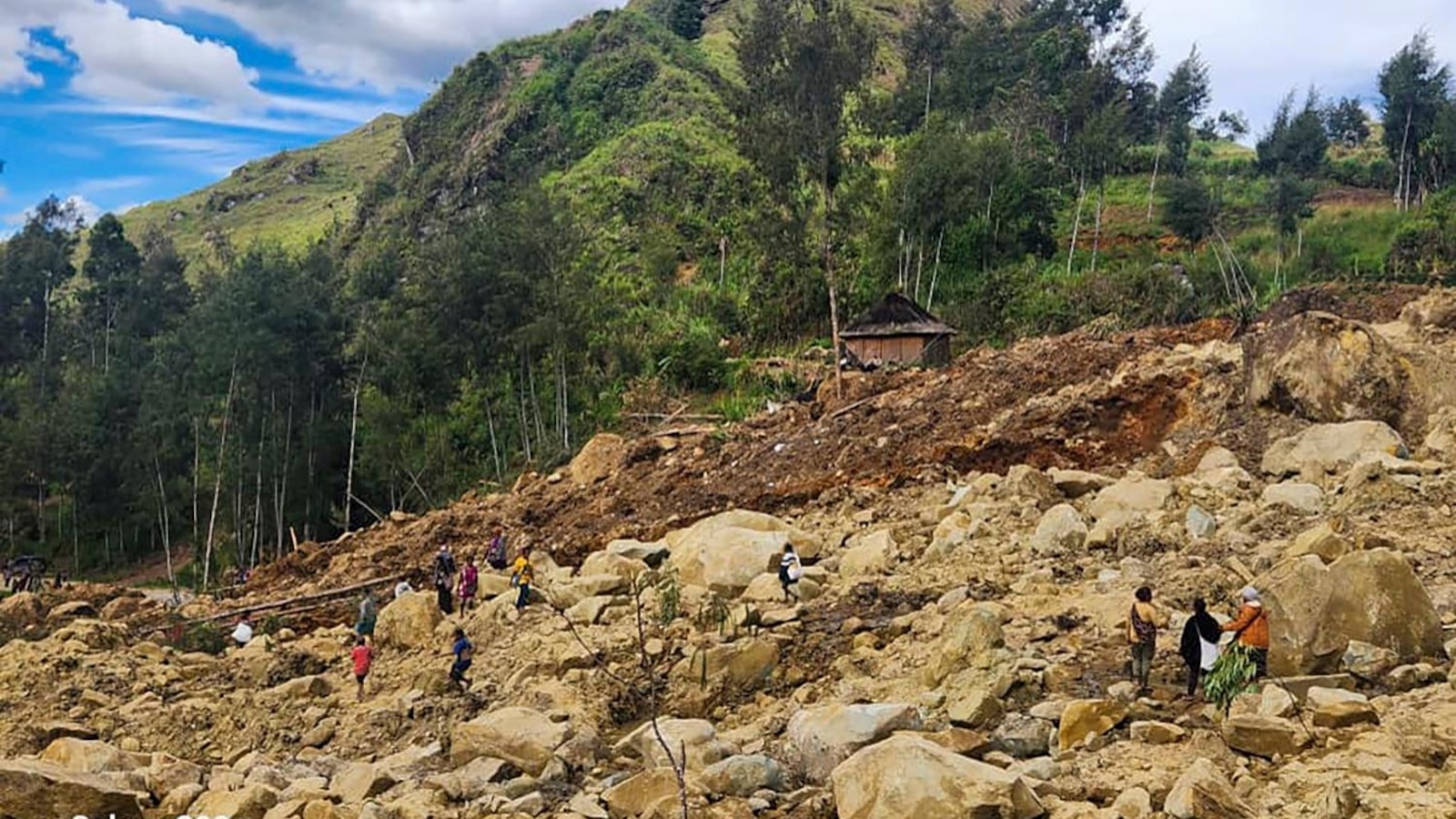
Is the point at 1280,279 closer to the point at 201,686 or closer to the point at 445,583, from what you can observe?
the point at 445,583

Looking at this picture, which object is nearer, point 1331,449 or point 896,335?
point 1331,449

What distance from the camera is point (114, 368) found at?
3788 cm

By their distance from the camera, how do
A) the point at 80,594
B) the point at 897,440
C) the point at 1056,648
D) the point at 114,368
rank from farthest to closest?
the point at 114,368, the point at 80,594, the point at 897,440, the point at 1056,648

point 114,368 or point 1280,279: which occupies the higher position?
point 1280,279

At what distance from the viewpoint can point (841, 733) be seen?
593 cm

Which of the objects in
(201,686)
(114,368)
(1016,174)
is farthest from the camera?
(114,368)

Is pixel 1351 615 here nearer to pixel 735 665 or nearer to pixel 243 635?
pixel 735 665

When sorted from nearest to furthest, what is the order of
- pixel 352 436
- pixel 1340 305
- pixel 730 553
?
pixel 730 553 → pixel 1340 305 → pixel 352 436

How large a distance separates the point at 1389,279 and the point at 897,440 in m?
19.6

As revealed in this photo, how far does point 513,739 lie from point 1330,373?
33.4 feet

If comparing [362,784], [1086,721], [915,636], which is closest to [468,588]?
[362,784]

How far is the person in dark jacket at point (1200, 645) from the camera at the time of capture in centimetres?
627

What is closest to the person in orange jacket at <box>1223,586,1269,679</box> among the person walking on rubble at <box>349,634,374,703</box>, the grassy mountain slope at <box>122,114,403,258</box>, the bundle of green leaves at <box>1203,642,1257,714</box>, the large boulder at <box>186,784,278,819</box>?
→ the bundle of green leaves at <box>1203,642,1257,714</box>

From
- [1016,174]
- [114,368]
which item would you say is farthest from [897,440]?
[114,368]
